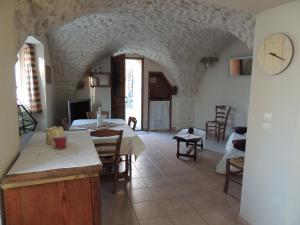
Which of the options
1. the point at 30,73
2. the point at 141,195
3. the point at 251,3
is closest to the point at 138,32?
the point at 30,73

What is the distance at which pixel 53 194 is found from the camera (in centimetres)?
125

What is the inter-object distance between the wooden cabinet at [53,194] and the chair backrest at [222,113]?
4.81m

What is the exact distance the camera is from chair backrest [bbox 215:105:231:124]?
5598mm

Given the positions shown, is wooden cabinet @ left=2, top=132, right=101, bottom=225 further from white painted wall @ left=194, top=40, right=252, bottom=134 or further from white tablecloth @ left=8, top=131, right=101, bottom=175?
white painted wall @ left=194, top=40, right=252, bottom=134

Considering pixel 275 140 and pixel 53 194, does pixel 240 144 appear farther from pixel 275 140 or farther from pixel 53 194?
pixel 53 194

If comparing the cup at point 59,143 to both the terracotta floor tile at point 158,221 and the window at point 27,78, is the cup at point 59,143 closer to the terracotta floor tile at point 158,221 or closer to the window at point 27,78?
the terracotta floor tile at point 158,221

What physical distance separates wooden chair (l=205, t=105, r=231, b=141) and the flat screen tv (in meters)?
3.09

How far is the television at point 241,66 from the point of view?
508 centimetres

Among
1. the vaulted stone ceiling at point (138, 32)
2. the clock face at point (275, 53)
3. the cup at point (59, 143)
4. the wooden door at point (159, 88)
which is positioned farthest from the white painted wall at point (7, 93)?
the wooden door at point (159, 88)

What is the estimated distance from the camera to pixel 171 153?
15.2 feet

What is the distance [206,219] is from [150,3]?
2788 mm

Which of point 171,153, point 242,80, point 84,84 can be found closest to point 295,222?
point 171,153

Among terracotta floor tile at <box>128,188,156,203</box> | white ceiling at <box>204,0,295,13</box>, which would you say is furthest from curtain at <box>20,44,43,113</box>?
white ceiling at <box>204,0,295,13</box>

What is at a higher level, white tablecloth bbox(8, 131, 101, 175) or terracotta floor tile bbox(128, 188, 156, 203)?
white tablecloth bbox(8, 131, 101, 175)
